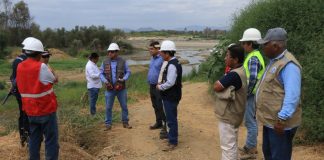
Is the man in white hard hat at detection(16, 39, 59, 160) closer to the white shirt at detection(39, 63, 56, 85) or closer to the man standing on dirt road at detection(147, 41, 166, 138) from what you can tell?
the white shirt at detection(39, 63, 56, 85)

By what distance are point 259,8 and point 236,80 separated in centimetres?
583

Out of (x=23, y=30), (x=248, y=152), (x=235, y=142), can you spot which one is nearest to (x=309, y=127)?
(x=248, y=152)

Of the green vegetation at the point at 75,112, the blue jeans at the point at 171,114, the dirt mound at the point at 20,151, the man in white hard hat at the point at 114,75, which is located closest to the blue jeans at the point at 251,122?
the blue jeans at the point at 171,114

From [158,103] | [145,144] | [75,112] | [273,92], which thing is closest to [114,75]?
[158,103]

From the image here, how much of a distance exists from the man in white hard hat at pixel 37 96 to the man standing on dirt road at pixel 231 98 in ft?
7.80

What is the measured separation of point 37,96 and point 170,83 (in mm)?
2352

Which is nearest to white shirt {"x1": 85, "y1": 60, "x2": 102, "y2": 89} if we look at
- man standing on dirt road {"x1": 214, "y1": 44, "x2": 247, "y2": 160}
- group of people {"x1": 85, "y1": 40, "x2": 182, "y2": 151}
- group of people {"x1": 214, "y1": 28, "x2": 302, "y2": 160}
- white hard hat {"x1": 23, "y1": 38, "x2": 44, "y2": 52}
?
group of people {"x1": 85, "y1": 40, "x2": 182, "y2": 151}

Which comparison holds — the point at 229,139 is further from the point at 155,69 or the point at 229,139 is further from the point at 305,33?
the point at 305,33

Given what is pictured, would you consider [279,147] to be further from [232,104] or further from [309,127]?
[309,127]

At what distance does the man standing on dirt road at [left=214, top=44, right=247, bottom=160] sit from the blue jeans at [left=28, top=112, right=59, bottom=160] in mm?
2411

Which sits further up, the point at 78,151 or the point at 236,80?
the point at 236,80

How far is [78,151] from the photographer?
294 inches

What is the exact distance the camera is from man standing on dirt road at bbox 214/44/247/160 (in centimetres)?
568

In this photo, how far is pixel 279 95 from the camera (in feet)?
15.1
